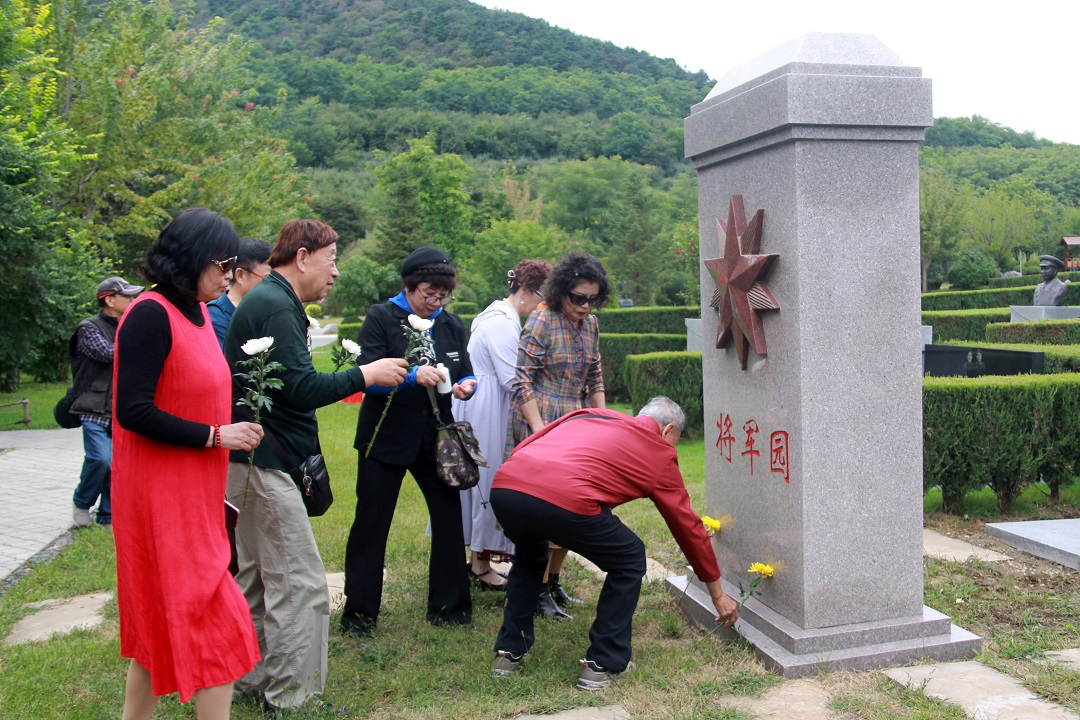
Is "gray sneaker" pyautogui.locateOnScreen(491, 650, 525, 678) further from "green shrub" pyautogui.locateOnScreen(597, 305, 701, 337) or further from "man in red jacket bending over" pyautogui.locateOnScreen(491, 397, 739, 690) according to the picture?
"green shrub" pyautogui.locateOnScreen(597, 305, 701, 337)

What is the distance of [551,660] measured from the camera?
11.6 ft

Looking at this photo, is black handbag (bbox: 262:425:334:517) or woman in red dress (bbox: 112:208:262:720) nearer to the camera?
woman in red dress (bbox: 112:208:262:720)

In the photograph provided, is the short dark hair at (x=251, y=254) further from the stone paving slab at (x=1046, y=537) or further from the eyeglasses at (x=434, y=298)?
the stone paving slab at (x=1046, y=537)

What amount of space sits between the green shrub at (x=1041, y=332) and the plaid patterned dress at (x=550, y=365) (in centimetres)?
719

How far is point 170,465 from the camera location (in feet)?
7.99

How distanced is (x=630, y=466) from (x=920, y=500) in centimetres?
120

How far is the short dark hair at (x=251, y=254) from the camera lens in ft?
12.4

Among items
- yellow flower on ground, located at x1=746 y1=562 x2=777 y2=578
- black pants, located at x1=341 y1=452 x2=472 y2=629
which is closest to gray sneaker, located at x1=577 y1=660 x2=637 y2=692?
yellow flower on ground, located at x1=746 y1=562 x2=777 y2=578

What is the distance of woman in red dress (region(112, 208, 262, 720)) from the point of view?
2381 millimetres

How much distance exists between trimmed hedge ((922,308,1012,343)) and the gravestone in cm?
1147

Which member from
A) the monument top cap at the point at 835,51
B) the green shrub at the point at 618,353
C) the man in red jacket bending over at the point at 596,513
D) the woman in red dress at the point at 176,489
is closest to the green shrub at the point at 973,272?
the green shrub at the point at 618,353

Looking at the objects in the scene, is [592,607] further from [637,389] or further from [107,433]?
[637,389]

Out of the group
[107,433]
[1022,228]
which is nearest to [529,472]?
[107,433]

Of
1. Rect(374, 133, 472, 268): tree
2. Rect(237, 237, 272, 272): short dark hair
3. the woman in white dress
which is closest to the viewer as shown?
Rect(237, 237, 272, 272): short dark hair
